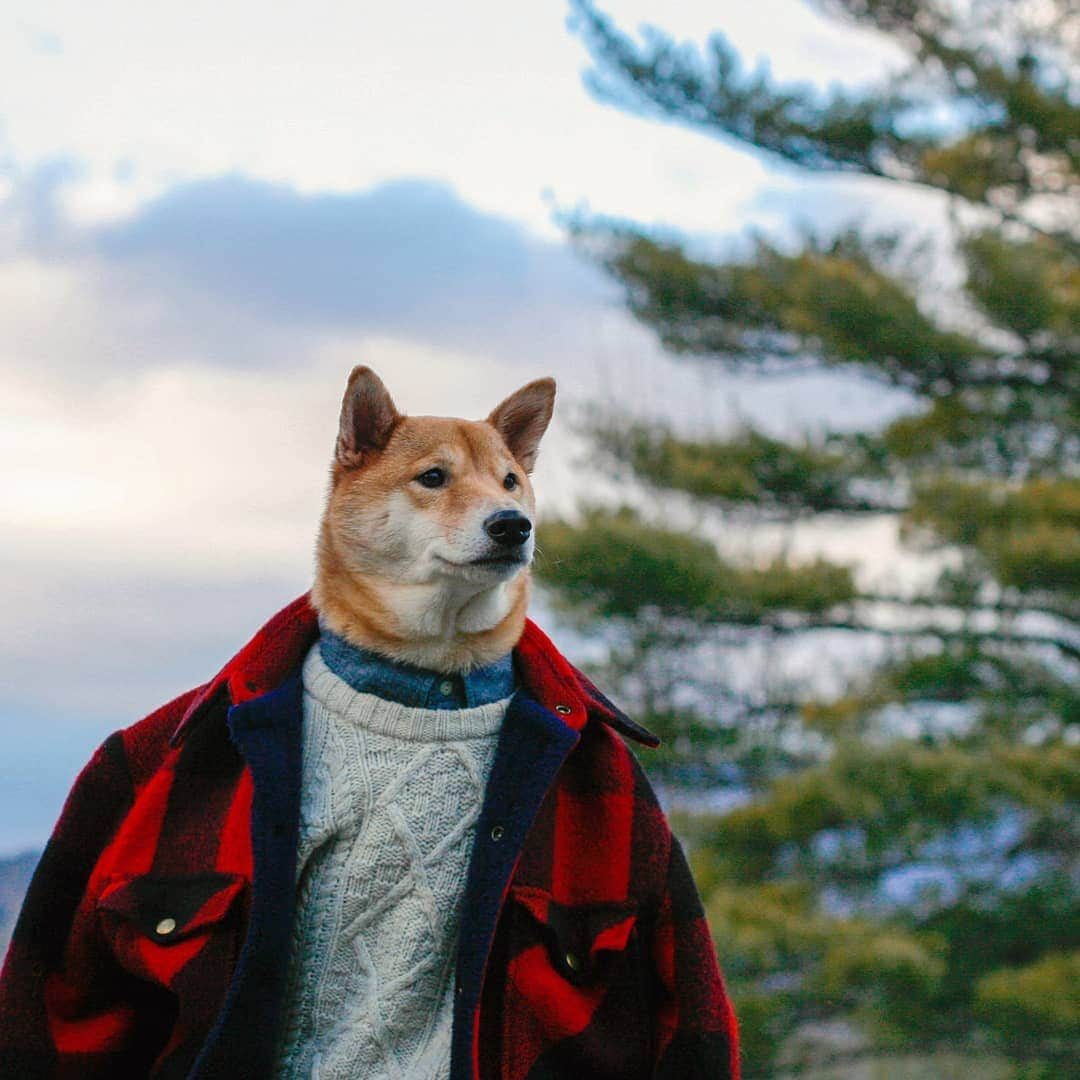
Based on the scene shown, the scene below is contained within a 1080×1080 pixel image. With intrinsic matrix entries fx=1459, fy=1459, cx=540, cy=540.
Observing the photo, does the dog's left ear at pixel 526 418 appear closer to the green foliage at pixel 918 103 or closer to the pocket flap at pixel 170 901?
the pocket flap at pixel 170 901

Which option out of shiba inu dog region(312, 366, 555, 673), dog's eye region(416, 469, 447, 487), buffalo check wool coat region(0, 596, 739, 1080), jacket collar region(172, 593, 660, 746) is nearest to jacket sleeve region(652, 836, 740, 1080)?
buffalo check wool coat region(0, 596, 739, 1080)

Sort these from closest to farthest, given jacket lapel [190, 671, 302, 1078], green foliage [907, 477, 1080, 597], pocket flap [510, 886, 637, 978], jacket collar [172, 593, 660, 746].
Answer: jacket lapel [190, 671, 302, 1078] < pocket flap [510, 886, 637, 978] < jacket collar [172, 593, 660, 746] < green foliage [907, 477, 1080, 597]

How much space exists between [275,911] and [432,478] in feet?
2.66

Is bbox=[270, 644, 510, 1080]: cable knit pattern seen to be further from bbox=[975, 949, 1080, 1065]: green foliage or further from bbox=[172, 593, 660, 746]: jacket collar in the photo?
bbox=[975, 949, 1080, 1065]: green foliage

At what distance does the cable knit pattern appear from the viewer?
2.42m

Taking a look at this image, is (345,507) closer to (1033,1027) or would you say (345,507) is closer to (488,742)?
(488,742)

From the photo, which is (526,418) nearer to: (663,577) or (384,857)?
(384,857)

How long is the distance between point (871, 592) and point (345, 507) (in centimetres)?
900

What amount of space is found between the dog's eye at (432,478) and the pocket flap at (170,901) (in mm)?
766

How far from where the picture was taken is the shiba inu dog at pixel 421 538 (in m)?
2.58

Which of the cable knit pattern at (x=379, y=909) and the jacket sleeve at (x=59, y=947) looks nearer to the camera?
the cable knit pattern at (x=379, y=909)

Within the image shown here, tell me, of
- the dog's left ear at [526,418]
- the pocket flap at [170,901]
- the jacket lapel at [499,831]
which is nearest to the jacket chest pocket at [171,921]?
the pocket flap at [170,901]

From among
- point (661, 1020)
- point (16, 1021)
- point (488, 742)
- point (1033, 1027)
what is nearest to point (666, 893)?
point (661, 1020)

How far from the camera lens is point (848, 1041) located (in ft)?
36.8
